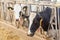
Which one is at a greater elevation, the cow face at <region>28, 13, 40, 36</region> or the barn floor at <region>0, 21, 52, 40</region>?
the cow face at <region>28, 13, 40, 36</region>

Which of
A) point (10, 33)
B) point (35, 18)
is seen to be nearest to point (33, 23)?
point (35, 18)

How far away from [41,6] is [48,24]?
150 mm

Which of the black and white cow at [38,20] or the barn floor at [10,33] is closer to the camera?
the black and white cow at [38,20]

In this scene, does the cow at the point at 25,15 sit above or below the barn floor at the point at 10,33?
above

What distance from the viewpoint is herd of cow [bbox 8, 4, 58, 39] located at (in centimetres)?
99

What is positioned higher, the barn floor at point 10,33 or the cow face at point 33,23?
the cow face at point 33,23

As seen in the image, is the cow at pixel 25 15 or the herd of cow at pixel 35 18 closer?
the herd of cow at pixel 35 18

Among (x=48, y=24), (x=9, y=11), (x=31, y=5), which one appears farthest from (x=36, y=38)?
(x=9, y=11)

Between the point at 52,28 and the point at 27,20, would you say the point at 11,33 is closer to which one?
the point at 27,20

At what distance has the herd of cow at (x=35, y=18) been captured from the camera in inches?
38.9

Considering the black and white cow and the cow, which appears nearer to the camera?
the black and white cow

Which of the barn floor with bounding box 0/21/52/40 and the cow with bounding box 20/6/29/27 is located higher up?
the cow with bounding box 20/6/29/27

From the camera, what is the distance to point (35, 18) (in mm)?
1062

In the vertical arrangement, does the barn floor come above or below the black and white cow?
below
